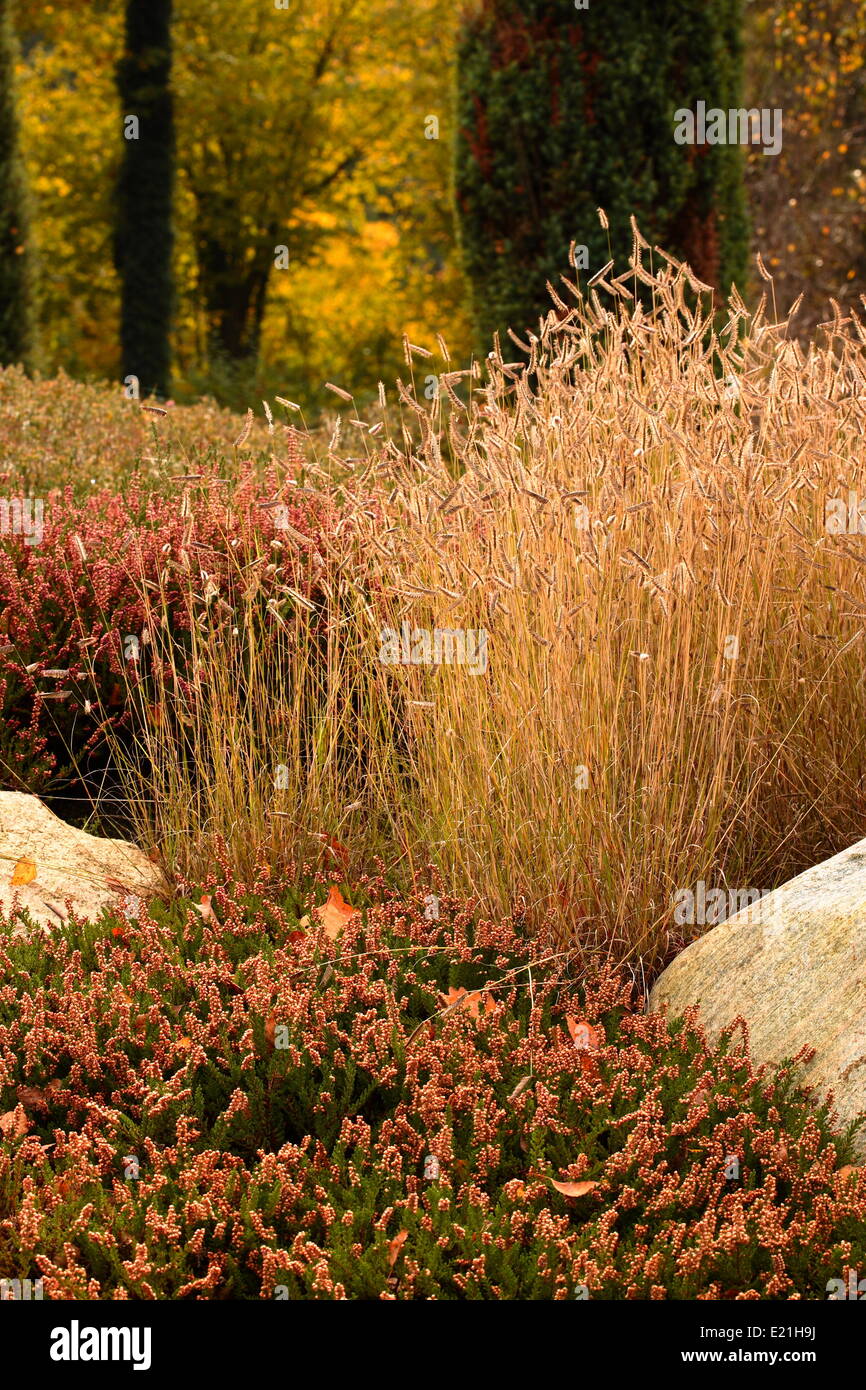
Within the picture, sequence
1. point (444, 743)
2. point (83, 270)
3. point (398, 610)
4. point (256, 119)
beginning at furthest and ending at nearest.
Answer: point (83, 270)
point (256, 119)
point (398, 610)
point (444, 743)

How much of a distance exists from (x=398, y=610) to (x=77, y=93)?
54.2 feet

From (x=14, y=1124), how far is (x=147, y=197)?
1222 centimetres

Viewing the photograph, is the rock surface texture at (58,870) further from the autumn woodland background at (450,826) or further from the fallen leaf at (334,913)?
the fallen leaf at (334,913)

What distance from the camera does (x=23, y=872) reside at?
350 cm

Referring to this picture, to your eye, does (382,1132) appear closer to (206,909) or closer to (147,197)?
(206,909)

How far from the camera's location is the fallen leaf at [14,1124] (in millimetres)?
2505

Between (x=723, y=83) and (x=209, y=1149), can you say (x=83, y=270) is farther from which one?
(x=209, y=1149)

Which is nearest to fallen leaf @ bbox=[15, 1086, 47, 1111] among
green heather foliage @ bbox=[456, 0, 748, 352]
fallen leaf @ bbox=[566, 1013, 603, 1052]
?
fallen leaf @ bbox=[566, 1013, 603, 1052]

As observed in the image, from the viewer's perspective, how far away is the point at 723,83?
8.73 meters

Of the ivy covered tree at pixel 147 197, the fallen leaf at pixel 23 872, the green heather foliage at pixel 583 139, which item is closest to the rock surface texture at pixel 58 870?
the fallen leaf at pixel 23 872

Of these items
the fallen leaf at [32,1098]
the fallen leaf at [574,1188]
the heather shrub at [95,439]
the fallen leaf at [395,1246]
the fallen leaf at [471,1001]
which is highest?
the heather shrub at [95,439]

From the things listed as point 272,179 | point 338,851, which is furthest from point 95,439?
point 272,179

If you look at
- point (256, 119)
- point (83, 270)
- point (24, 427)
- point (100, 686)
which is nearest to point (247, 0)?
point (256, 119)

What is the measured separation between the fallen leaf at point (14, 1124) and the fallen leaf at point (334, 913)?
34.5 inches
